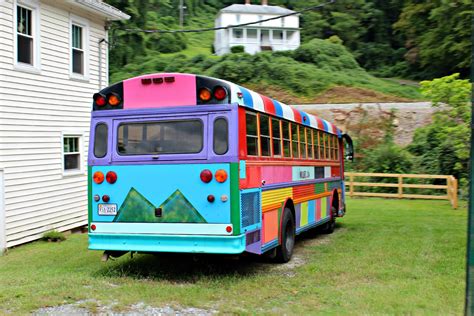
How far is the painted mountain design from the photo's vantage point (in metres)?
7.83

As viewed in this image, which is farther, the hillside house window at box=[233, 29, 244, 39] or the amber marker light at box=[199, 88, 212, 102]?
the hillside house window at box=[233, 29, 244, 39]

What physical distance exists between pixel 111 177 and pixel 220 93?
200 cm

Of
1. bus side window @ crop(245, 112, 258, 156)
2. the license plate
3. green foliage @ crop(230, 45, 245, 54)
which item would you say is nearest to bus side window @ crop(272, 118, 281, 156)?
bus side window @ crop(245, 112, 258, 156)

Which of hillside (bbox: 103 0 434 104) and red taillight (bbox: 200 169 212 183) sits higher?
hillside (bbox: 103 0 434 104)

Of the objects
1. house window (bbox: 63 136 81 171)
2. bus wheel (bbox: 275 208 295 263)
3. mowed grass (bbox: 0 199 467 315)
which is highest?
house window (bbox: 63 136 81 171)

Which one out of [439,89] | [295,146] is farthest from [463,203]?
[295,146]

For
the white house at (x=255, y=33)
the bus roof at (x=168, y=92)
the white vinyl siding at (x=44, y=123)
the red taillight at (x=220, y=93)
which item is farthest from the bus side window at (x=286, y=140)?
the white house at (x=255, y=33)

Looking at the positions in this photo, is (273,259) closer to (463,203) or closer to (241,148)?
(241,148)

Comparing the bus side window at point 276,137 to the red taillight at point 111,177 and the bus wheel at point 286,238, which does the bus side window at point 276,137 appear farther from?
the red taillight at point 111,177

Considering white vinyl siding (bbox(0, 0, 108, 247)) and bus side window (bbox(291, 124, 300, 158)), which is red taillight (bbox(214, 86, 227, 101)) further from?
white vinyl siding (bbox(0, 0, 108, 247))

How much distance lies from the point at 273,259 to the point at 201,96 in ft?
10.9

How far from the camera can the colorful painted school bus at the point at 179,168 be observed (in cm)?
772

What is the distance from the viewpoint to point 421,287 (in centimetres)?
732

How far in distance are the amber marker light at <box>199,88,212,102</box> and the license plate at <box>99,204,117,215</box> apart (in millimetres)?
1999
